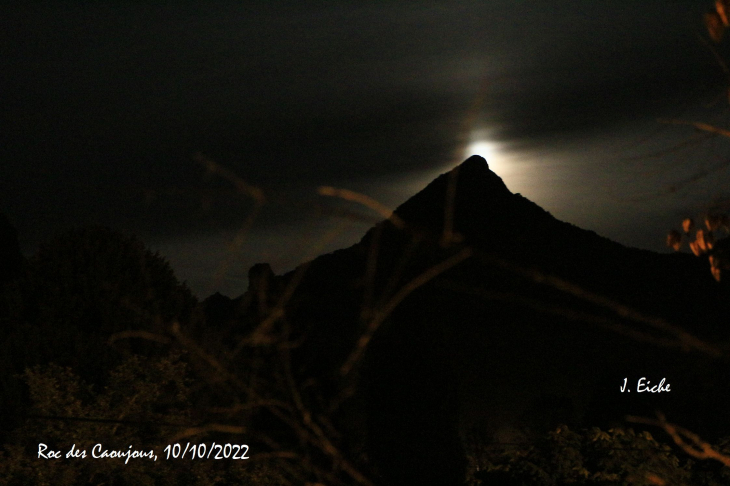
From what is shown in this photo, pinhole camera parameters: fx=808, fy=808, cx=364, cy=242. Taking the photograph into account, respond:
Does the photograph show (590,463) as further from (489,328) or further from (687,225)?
(489,328)

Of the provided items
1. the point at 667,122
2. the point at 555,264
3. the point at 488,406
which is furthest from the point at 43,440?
the point at 555,264

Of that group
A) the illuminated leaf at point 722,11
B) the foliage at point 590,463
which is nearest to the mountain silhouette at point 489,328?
the illuminated leaf at point 722,11

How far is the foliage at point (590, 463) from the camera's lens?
989 cm

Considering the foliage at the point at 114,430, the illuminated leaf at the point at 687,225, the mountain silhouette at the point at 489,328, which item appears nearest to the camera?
the mountain silhouette at the point at 489,328

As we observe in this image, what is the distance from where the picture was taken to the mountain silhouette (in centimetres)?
304

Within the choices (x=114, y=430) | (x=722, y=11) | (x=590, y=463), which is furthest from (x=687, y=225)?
(x=114, y=430)

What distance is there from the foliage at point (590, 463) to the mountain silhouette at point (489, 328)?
175 centimetres

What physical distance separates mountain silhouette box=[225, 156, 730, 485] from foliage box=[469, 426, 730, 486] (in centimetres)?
175

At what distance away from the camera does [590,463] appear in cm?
1090

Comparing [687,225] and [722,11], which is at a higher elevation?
[722,11]

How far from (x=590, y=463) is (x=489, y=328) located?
48749mm

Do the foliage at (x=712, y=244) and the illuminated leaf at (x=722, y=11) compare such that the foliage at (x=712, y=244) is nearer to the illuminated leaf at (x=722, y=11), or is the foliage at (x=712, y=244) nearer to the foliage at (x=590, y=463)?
the illuminated leaf at (x=722, y=11)

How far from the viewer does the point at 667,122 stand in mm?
3211

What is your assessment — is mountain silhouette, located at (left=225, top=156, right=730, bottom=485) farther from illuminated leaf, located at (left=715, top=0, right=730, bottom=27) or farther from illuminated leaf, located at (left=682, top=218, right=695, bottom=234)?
illuminated leaf, located at (left=715, top=0, right=730, bottom=27)
